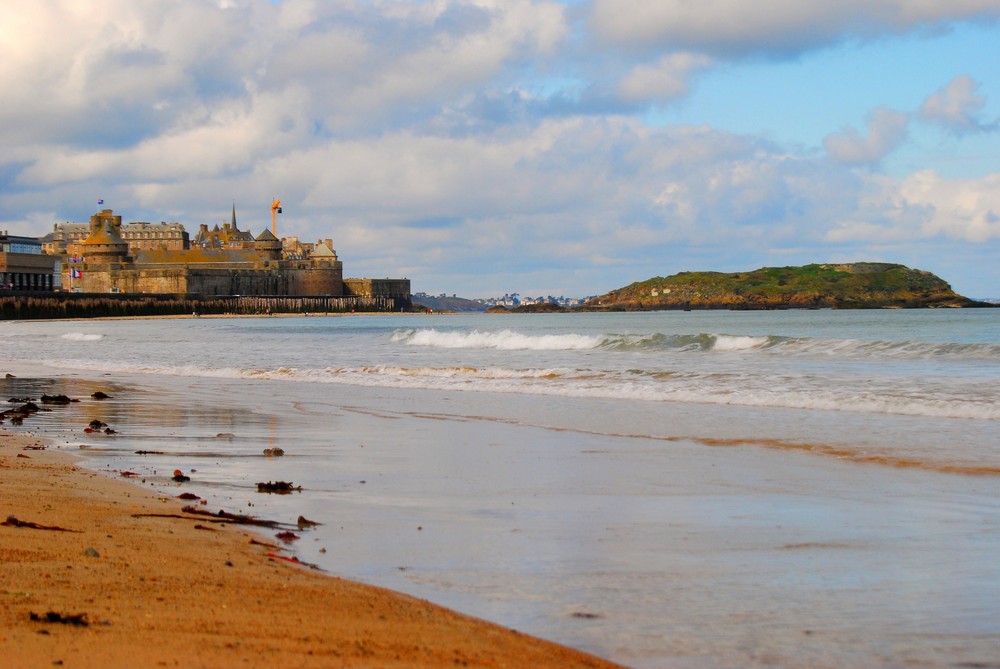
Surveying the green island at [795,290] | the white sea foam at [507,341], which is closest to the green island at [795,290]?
the green island at [795,290]

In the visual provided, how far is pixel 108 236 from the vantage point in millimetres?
134375

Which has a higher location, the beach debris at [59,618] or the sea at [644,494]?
the beach debris at [59,618]

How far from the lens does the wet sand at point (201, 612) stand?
3.65 metres

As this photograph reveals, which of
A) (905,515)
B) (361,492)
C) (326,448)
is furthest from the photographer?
(326,448)

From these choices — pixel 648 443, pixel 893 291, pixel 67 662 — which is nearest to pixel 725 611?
pixel 67 662

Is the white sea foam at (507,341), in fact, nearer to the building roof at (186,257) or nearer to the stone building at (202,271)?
the stone building at (202,271)

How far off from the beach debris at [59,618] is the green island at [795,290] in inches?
4930

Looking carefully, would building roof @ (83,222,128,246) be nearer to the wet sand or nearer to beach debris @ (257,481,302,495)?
beach debris @ (257,481,302,495)

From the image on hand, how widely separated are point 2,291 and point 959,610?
104 meters

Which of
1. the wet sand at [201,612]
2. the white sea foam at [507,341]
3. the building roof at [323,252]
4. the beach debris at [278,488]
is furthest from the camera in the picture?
the building roof at [323,252]

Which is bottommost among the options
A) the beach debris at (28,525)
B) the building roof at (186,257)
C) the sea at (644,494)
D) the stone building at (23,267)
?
the sea at (644,494)

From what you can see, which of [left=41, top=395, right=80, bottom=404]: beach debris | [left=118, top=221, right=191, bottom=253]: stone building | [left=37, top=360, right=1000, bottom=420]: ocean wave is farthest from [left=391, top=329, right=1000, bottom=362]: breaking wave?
[left=118, top=221, right=191, bottom=253]: stone building

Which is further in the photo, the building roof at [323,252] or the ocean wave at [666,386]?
the building roof at [323,252]

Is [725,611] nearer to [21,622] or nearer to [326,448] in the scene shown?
[21,622]
